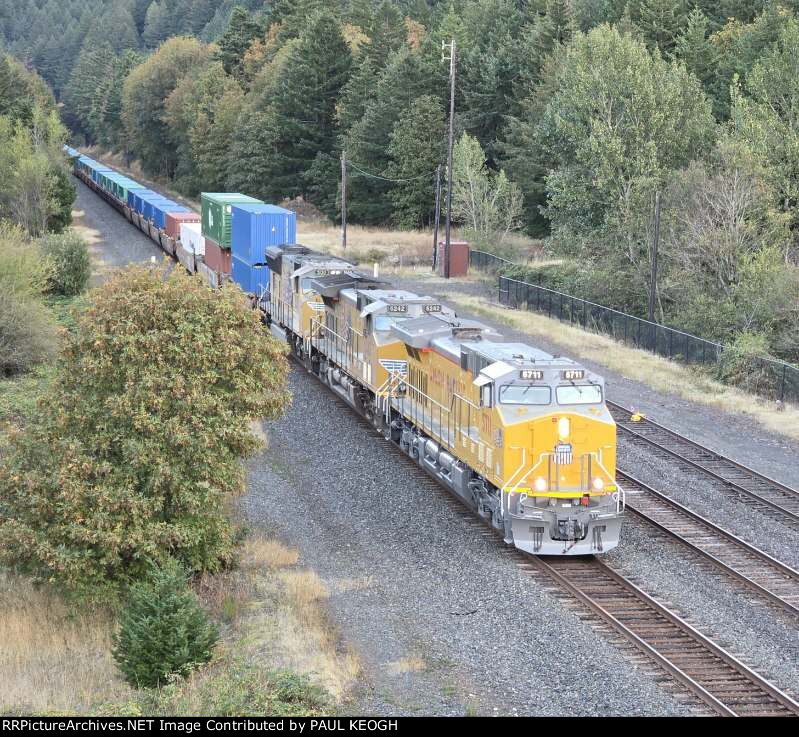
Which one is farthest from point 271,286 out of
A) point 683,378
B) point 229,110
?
point 229,110

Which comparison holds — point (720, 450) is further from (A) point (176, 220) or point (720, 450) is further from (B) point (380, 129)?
(B) point (380, 129)

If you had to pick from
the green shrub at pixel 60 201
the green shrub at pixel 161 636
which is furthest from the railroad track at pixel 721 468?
the green shrub at pixel 60 201

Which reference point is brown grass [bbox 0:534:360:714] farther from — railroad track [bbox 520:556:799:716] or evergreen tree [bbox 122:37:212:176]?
evergreen tree [bbox 122:37:212:176]

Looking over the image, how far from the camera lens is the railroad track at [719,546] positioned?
18750 millimetres

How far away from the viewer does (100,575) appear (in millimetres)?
17641

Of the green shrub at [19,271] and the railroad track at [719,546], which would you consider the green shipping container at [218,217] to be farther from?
the railroad track at [719,546]

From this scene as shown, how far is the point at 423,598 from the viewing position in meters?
18.2

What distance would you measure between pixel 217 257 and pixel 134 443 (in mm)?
30109

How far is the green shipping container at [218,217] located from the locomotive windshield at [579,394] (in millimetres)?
27608

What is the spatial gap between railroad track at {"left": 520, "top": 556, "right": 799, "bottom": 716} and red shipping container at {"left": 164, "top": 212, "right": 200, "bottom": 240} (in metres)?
44.2

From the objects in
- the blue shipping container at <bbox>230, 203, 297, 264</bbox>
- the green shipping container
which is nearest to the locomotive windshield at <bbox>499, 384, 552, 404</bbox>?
the blue shipping container at <bbox>230, 203, 297, 264</bbox>
